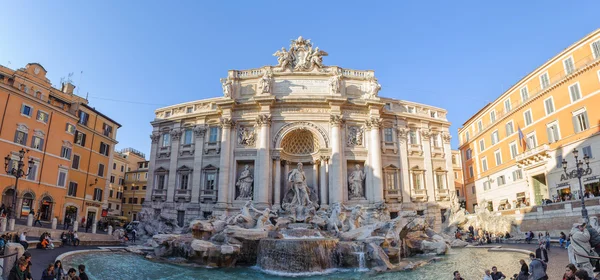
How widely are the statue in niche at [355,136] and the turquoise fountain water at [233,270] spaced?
38.3 feet

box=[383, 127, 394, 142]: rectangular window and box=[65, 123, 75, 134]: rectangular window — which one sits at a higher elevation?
box=[65, 123, 75, 134]: rectangular window

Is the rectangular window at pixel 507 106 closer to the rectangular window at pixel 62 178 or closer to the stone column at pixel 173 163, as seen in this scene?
the stone column at pixel 173 163

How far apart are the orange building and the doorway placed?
38844 mm

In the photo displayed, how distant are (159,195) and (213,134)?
6.80 m

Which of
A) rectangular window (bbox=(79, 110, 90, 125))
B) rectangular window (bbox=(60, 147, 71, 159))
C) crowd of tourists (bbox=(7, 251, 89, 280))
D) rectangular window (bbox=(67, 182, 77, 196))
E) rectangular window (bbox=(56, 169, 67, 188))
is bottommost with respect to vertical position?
crowd of tourists (bbox=(7, 251, 89, 280))

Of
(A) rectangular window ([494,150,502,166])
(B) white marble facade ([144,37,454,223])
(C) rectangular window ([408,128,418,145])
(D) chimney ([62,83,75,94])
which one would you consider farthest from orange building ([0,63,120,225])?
(A) rectangular window ([494,150,502,166])

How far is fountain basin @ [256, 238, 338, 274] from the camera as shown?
585 inches

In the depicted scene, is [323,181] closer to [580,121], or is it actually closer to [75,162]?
[580,121]

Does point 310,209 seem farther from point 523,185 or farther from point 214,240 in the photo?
point 523,185

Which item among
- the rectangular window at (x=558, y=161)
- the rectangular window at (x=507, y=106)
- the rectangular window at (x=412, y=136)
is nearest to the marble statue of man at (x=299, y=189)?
the rectangular window at (x=412, y=136)

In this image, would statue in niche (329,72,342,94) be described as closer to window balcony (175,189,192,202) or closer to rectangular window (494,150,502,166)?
window balcony (175,189,192,202)

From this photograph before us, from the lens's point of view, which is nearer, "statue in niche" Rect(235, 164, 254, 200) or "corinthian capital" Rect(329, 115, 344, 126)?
"statue in niche" Rect(235, 164, 254, 200)

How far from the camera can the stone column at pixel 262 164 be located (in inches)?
959

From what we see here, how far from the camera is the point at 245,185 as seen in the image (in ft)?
83.6
